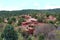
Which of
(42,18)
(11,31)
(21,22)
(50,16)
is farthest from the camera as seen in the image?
(50,16)

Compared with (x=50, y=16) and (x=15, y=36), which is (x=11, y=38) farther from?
(x=50, y=16)

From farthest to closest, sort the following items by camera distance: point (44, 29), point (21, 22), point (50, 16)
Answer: point (50, 16) < point (21, 22) < point (44, 29)

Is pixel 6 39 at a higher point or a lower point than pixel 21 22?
higher

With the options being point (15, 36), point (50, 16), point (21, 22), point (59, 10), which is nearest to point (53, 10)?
point (59, 10)

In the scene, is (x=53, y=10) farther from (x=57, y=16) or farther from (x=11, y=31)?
(x=11, y=31)

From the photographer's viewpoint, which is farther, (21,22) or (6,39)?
(21,22)

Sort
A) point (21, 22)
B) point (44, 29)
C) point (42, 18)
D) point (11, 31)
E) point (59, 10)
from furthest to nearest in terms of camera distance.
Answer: point (59, 10), point (42, 18), point (21, 22), point (44, 29), point (11, 31)

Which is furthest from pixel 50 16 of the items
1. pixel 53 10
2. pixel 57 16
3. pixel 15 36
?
pixel 15 36

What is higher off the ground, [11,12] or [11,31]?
[11,31]

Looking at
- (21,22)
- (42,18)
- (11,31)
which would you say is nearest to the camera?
(11,31)
